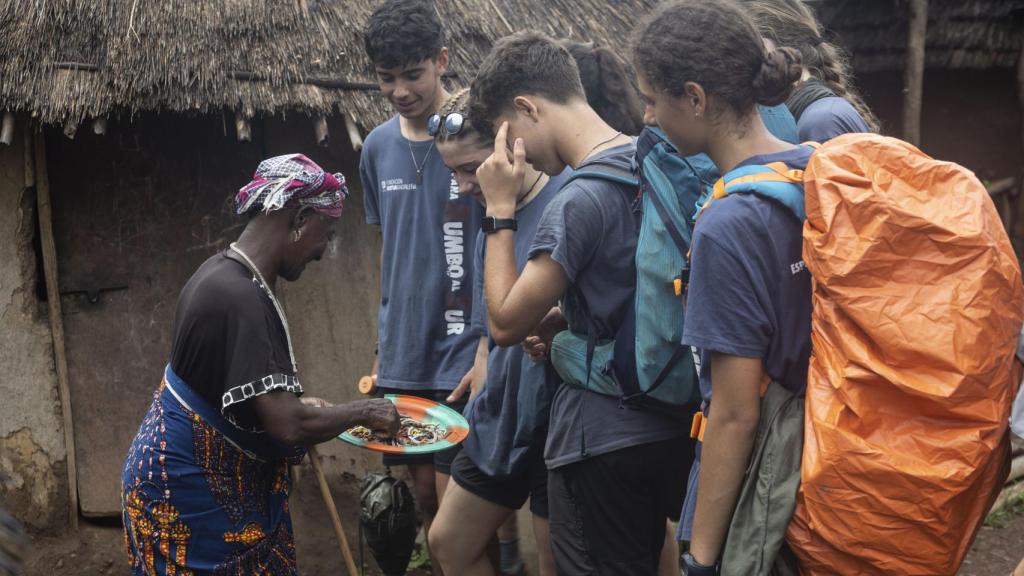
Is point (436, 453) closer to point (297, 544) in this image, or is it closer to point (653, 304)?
point (653, 304)

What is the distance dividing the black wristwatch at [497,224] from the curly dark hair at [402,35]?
4.35ft

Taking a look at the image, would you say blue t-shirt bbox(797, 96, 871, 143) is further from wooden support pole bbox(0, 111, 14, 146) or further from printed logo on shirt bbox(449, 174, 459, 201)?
wooden support pole bbox(0, 111, 14, 146)

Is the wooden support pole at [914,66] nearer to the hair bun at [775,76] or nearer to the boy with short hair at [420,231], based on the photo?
the boy with short hair at [420,231]

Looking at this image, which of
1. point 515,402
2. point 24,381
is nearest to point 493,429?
point 515,402

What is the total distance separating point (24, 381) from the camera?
18.3 feet

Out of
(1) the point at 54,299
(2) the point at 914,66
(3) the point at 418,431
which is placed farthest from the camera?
(2) the point at 914,66

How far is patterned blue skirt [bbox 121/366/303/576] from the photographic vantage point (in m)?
3.13

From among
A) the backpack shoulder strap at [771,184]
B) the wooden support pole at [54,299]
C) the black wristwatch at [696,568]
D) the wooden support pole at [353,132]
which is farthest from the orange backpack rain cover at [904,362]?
the wooden support pole at [54,299]

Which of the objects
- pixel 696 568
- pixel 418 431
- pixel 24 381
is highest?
pixel 696 568

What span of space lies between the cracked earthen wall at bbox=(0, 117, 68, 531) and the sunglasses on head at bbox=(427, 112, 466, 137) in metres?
2.97

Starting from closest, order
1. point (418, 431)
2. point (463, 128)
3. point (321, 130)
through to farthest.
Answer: point (463, 128)
point (418, 431)
point (321, 130)

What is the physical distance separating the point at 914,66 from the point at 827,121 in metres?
4.90

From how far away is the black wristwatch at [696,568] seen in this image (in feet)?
7.64

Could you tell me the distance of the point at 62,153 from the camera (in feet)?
18.1
